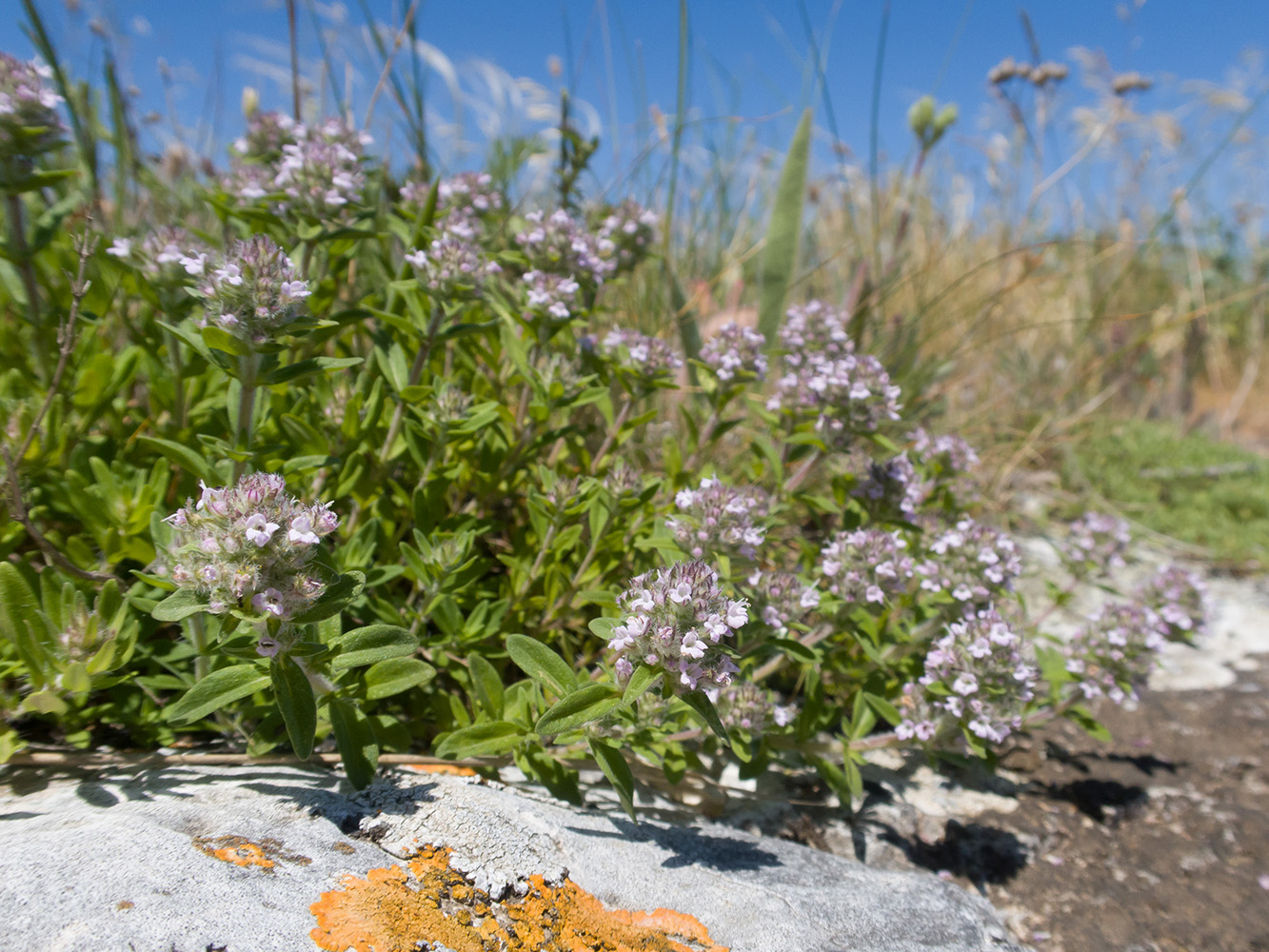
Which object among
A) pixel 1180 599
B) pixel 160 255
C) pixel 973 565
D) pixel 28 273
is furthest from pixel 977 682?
pixel 28 273

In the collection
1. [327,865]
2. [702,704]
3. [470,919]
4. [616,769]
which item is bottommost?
[470,919]

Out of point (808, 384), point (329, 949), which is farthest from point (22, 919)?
point (808, 384)

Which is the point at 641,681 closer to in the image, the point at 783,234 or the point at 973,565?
the point at 973,565

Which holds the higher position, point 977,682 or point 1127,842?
Answer: point 977,682

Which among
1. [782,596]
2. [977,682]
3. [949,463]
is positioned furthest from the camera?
[949,463]

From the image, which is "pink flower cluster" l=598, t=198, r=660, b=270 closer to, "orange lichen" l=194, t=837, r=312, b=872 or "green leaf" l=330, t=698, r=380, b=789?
"green leaf" l=330, t=698, r=380, b=789

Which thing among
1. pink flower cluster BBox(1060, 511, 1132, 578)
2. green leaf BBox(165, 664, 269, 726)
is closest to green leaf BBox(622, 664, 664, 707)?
green leaf BBox(165, 664, 269, 726)
